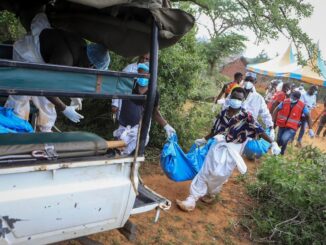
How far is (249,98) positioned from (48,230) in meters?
6.17

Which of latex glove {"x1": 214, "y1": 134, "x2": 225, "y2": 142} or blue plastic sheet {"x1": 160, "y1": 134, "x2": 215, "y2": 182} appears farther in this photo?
latex glove {"x1": 214, "y1": 134, "x2": 225, "y2": 142}

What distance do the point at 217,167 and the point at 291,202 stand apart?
1236 millimetres

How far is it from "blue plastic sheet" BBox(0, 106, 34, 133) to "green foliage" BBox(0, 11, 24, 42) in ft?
15.0

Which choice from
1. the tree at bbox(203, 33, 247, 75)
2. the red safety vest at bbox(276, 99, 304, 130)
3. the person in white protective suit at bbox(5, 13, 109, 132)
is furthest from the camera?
the tree at bbox(203, 33, 247, 75)

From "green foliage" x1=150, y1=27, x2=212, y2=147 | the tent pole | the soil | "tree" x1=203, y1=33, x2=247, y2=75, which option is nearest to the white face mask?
"green foliage" x1=150, y1=27, x2=212, y2=147

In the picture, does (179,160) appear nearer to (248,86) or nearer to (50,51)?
(50,51)

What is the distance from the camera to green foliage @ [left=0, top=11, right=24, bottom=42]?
7219mm

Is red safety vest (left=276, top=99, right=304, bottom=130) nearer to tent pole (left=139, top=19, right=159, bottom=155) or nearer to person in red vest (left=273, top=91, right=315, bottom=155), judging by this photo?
person in red vest (left=273, top=91, right=315, bottom=155)

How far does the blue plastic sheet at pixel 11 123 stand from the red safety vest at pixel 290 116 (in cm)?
676

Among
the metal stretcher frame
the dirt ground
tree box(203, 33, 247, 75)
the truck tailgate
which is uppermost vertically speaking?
tree box(203, 33, 247, 75)

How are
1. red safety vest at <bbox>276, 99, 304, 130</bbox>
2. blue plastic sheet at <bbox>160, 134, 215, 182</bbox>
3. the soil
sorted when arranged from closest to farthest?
the soil < blue plastic sheet at <bbox>160, 134, 215, 182</bbox> < red safety vest at <bbox>276, 99, 304, 130</bbox>

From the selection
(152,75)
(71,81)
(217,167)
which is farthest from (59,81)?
(217,167)

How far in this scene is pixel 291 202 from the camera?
5246 mm

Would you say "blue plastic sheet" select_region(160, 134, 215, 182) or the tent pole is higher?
the tent pole
